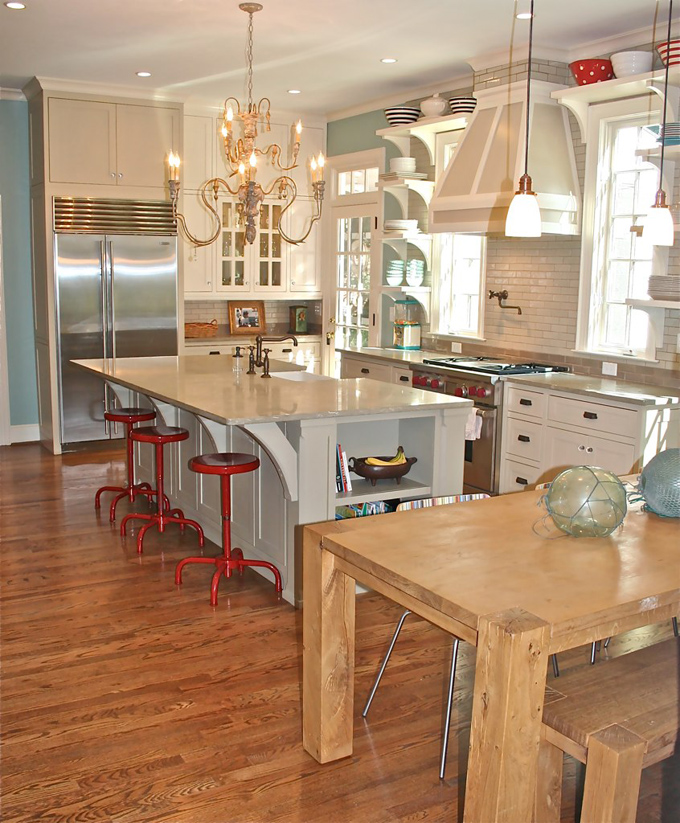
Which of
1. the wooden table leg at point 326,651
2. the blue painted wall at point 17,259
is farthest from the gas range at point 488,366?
the blue painted wall at point 17,259

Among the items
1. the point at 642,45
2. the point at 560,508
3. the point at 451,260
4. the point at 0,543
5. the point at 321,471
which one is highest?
the point at 642,45

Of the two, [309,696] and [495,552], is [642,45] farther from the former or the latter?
[309,696]

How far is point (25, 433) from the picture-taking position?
24.7 ft

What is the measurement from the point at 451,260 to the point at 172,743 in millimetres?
4832

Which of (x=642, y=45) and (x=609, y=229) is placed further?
(x=609, y=229)

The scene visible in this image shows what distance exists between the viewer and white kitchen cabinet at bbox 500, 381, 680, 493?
459 centimetres

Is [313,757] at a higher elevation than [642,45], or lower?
lower

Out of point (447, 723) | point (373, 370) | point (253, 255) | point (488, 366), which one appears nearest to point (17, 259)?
point (253, 255)

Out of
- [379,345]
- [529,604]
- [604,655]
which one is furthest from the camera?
[379,345]

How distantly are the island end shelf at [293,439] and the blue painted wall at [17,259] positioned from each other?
2639 millimetres

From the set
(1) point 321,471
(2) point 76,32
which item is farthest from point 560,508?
(2) point 76,32

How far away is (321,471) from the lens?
152 inches

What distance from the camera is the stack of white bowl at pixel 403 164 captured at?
6711 millimetres

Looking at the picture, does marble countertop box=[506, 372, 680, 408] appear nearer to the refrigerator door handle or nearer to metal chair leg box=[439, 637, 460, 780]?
metal chair leg box=[439, 637, 460, 780]
